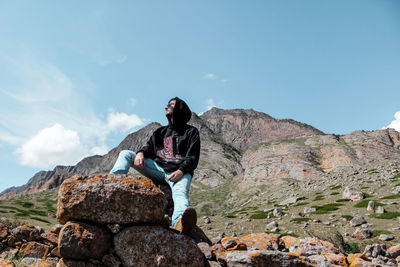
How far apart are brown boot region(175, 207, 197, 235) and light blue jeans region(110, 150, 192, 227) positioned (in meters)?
0.17

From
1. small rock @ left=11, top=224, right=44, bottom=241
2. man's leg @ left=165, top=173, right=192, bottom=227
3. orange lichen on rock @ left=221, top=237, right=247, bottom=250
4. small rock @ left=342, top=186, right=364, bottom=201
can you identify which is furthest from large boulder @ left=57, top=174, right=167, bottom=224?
small rock @ left=342, top=186, right=364, bottom=201

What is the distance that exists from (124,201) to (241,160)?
6706 inches

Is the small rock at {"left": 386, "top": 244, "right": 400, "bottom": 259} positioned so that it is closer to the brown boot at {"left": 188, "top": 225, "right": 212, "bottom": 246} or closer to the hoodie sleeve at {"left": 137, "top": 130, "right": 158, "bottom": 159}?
the brown boot at {"left": 188, "top": 225, "right": 212, "bottom": 246}

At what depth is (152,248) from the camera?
4.57 m

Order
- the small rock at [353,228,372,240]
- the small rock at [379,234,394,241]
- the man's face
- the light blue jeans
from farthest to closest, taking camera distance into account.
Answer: the small rock at [353,228,372,240] → the small rock at [379,234,394,241] → the man's face → the light blue jeans

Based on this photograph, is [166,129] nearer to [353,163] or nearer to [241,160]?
[353,163]

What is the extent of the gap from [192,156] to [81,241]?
10.6ft

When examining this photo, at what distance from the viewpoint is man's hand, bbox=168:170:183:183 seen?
20.2 feet

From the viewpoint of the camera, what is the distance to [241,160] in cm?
17175

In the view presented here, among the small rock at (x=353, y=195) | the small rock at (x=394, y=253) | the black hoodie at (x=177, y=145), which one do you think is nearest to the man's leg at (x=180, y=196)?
the black hoodie at (x=177, y=145)

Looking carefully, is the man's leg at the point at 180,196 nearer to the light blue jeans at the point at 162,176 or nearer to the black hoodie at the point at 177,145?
the light blue jeans at the point at 162,176

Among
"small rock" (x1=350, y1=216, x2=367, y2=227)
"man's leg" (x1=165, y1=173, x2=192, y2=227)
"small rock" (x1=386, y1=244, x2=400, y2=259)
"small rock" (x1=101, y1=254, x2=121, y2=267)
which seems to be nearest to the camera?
"small rock" (x1=101, y1=254, x2=121, y2=267)

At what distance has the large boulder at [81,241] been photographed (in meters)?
4.35

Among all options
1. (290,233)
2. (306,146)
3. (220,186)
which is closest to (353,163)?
(306,146)
